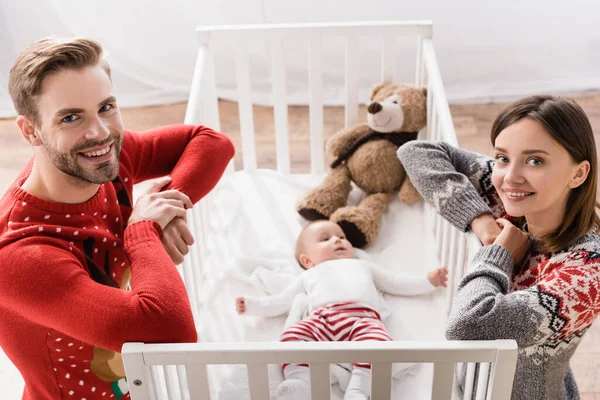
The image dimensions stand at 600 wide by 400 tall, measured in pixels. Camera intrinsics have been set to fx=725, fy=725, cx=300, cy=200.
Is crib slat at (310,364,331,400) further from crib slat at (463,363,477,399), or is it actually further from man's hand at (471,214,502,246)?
man's hand at (471,214,502,246)

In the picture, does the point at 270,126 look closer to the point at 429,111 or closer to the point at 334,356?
the point at 429,111

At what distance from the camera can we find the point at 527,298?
1.03m

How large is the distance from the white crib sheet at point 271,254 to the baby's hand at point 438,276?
0.04 metres

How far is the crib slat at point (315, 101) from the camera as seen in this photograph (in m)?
2.00

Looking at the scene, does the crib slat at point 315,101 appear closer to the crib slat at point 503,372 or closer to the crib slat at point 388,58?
the crib slat at point 388,58

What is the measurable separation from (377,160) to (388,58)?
1.01ft

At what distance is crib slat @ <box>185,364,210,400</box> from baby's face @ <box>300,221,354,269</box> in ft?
2.32

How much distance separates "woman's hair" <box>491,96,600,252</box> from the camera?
1.07 meters

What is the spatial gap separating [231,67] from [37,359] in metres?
2.04

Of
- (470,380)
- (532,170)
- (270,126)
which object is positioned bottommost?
(270,126)

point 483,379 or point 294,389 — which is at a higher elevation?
point 483,379

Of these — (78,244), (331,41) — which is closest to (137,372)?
(78,244)

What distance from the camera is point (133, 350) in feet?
3.15

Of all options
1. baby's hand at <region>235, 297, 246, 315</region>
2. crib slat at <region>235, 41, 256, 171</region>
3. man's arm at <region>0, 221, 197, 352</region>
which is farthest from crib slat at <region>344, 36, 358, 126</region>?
man's arm at <region>0, 221, 197, 352</region>
